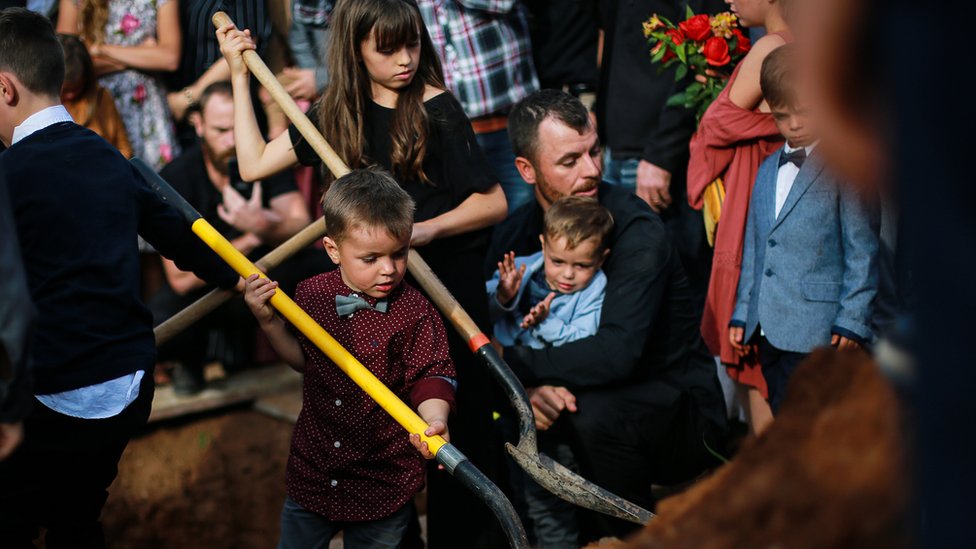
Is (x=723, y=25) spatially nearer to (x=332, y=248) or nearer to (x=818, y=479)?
(x=332, y=248)

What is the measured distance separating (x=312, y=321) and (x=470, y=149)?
2.60 feet

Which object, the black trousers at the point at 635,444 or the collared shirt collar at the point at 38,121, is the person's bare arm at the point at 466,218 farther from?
the collared shirt collar at the point at 38,121

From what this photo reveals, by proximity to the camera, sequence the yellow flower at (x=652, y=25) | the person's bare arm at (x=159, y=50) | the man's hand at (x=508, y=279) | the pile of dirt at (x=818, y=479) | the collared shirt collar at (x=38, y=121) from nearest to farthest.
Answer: the pile of dirt at (x=818, y=479), the collared shirt collar at (x=38, y=121), the man's hand at (x=508, y=279), the yellow flower at (x=652, y=25), the person's bare arm at (x=159, y=50)

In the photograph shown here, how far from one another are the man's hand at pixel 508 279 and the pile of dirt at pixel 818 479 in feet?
7.83

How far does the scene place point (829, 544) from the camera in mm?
1128

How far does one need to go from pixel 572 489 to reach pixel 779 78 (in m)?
1.44

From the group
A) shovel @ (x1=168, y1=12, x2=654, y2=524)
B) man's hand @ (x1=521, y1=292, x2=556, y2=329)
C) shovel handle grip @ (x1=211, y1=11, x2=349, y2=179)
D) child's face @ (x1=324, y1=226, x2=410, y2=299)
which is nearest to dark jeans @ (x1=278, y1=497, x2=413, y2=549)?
shovel @ (x1=168, y1=12, x2=654, y2=524)

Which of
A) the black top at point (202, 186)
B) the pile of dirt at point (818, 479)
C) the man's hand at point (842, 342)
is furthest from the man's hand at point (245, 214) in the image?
the pile of dirt at point (818, 479)

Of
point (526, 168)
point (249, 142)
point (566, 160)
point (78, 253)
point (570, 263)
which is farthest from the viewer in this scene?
point (526, 168)

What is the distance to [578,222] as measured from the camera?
11.9 ft

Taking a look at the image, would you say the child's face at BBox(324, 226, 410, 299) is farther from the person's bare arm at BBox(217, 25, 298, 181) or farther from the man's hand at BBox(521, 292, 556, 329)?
the man's hand at BBox(521, 292, 556, 329)

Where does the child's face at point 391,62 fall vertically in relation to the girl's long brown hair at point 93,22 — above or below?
above

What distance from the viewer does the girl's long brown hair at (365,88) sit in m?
3.28

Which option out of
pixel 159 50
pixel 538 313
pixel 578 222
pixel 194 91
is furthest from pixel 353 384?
pixel 159 50
